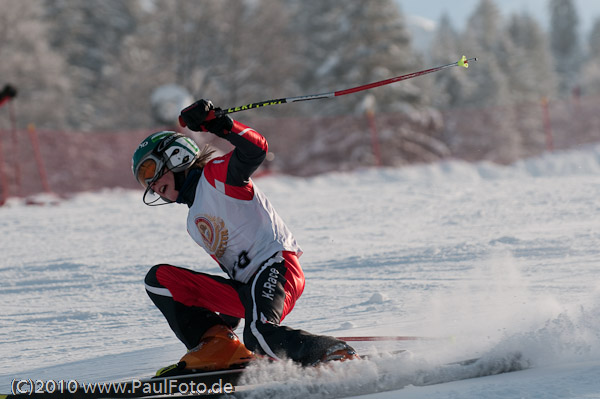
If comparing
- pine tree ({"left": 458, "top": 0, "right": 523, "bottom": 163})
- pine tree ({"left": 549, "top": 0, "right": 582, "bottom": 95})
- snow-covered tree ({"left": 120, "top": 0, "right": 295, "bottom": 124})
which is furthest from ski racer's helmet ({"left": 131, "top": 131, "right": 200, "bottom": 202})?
pine tree ({"left": 549, "top": 0, "right": 582, "bottom": 95})

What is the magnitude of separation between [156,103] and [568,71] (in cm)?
8965

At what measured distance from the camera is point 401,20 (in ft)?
106

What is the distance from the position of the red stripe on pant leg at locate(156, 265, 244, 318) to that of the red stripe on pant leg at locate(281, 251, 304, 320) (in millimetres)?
343

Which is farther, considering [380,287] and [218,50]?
[218,50]

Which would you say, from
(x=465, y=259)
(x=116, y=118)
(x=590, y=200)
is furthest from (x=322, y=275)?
(x=116, y=118)

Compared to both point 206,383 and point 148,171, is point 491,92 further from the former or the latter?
point 206,383

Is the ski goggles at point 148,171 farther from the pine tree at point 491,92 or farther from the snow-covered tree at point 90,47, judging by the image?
the snow-covered tree at point 90,47

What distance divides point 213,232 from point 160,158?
1.54 feet

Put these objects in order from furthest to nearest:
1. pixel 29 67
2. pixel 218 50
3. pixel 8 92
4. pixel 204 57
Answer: pixel 218 50
pixel 204 57
pixel 29 67
pixel 8 92

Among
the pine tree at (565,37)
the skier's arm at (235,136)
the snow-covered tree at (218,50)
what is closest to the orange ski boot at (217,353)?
the skier's arm at (235,136)

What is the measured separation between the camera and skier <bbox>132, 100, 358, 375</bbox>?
3252 mm

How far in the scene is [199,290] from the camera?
144 inches

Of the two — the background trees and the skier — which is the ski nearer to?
the skier

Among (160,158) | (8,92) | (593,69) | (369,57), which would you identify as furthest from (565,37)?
(160,158)
